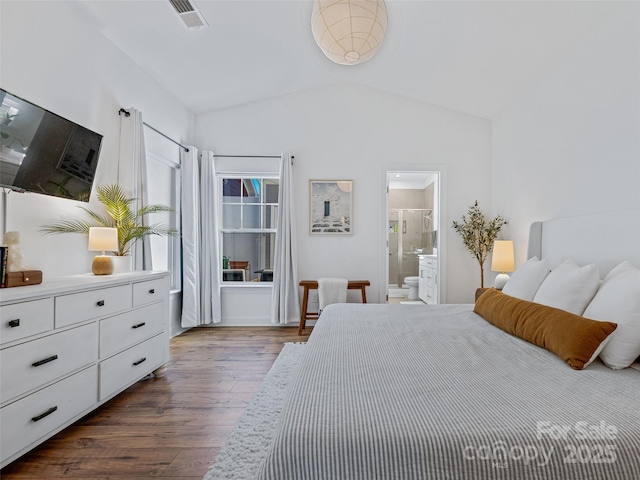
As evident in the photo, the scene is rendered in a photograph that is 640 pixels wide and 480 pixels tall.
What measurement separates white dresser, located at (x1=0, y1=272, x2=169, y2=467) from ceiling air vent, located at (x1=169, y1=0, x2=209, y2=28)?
2.04 m

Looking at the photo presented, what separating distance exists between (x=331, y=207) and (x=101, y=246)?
8.73 feet

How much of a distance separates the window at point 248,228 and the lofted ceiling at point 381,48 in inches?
43.2

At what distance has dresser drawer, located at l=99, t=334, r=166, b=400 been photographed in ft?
6.98

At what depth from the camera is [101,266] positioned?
2.42m

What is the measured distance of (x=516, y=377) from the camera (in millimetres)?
1298

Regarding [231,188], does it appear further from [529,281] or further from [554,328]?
[554,328]

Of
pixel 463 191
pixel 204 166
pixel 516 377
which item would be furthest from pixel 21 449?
pixel 463 191

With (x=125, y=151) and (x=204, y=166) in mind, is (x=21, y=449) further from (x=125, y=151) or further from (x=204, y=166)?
(x=204, y=166)

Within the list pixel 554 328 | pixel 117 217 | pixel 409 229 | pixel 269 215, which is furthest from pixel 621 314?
pixel 409 229

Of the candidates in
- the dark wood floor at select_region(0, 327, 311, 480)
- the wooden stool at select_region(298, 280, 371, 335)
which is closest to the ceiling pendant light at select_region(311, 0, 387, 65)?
the dark wood floor at select_region(0, 327, 311, 480)

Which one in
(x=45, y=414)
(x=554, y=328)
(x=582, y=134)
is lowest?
(x=45, y=414)

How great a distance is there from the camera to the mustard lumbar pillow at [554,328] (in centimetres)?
142

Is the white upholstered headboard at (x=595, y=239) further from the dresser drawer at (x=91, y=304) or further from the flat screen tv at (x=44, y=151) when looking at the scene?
the flat screen tv at (x=44, y=151)

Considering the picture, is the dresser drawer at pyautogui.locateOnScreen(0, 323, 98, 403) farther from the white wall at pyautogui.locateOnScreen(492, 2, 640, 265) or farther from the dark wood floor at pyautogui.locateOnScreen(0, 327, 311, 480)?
the white wall at pyautogui.locateOnScreen(492, 2, 640, 265)
